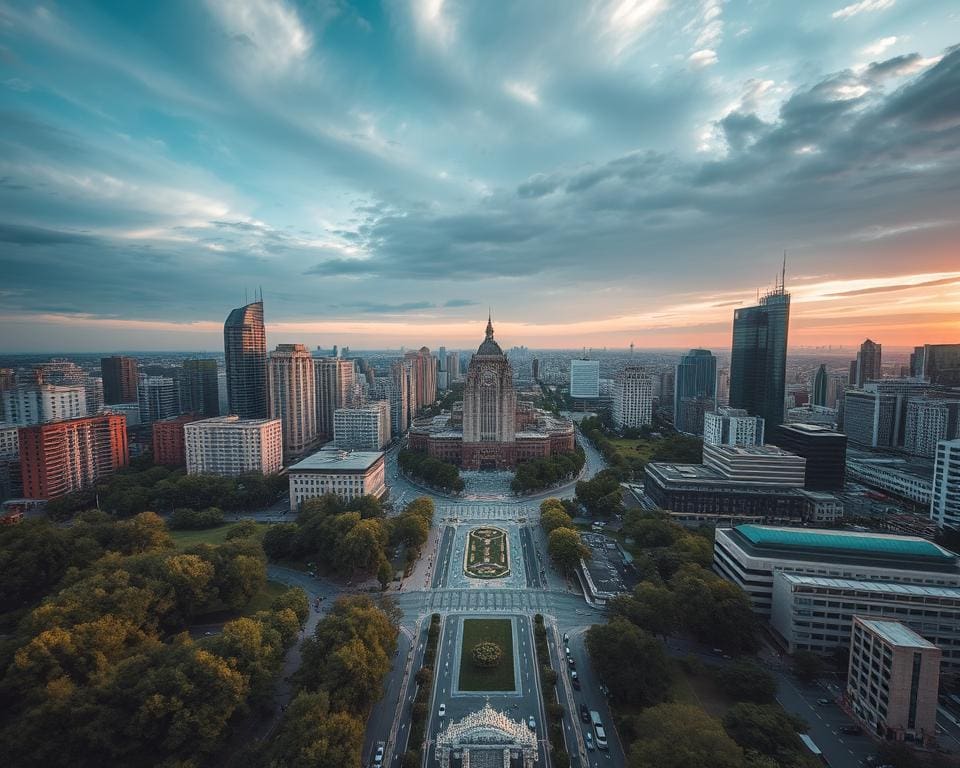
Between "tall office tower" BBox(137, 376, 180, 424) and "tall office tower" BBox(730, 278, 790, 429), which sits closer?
"tall office tower" BBox(730, 278, 790, 429)

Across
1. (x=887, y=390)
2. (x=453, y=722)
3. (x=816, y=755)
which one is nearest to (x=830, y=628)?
(x=816, y=755)

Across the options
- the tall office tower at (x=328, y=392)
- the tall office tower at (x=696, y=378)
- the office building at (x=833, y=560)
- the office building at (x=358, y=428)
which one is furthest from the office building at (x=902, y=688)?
the tall office tower at (x=696, y=378)

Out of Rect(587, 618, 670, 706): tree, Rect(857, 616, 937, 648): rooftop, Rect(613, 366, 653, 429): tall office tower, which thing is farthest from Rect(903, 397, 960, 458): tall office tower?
Rect(587, 618, 670, 706): tree

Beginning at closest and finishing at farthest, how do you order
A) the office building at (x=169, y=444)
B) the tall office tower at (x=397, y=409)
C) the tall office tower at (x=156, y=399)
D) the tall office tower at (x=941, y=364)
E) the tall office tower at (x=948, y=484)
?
the tall office tower at (x=948, y=484), the office building at (x=169, y=444), the tall office tower at (x=941, y=364), the tall office tower at (x=156, y=399), the tall office tower at (x=397, y=409)

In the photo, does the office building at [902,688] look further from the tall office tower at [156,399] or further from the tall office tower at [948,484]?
the tall office tower at [156,399]

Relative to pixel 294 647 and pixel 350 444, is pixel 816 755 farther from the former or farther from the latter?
pixel 350 444

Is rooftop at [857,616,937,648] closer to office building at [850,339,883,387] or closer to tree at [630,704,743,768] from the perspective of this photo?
tree at [630,704,743,768]

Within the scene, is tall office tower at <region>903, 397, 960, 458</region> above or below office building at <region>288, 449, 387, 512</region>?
above
